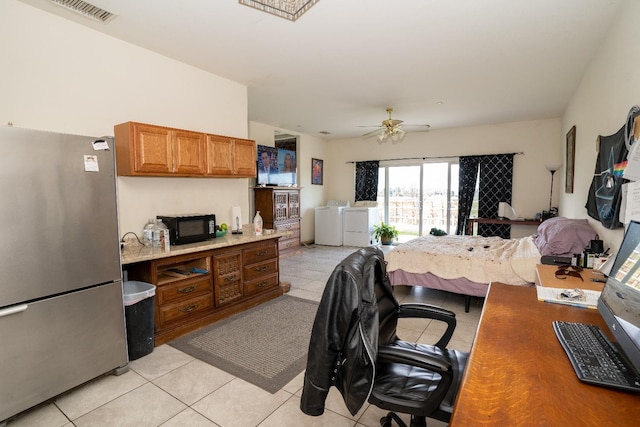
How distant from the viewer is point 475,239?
15.0ft

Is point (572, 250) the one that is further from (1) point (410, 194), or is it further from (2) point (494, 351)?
(1) point (410, 194)

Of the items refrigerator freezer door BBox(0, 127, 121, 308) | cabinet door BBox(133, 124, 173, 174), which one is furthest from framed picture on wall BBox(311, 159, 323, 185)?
refrigerator freezer door BBox(0, 127, 121, 308)

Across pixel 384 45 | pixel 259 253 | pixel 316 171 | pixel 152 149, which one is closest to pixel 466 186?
pixel 316 171

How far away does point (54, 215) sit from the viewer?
1.96 m

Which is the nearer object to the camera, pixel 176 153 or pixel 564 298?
pixel 564 298

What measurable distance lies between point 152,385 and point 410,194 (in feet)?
21.6

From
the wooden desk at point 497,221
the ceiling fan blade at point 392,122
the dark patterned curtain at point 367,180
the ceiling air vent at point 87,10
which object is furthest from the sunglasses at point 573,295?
the dark patterned curtain at point 367,180

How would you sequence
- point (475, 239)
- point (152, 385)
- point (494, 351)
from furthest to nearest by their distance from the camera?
point (475, 239) → point (152, 385) → point (494, 351)

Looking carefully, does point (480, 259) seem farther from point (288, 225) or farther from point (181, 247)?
point (288, 225)

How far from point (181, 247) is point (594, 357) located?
9.70 ft

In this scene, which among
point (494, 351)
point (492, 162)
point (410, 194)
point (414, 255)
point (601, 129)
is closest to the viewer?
point (494, 351)

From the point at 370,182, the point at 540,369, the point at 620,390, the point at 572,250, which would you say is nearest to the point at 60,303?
the point at 540,369

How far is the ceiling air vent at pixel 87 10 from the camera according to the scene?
241 cm

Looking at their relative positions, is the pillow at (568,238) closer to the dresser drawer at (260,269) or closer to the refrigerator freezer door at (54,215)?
the dresser drawer at (260,269)
